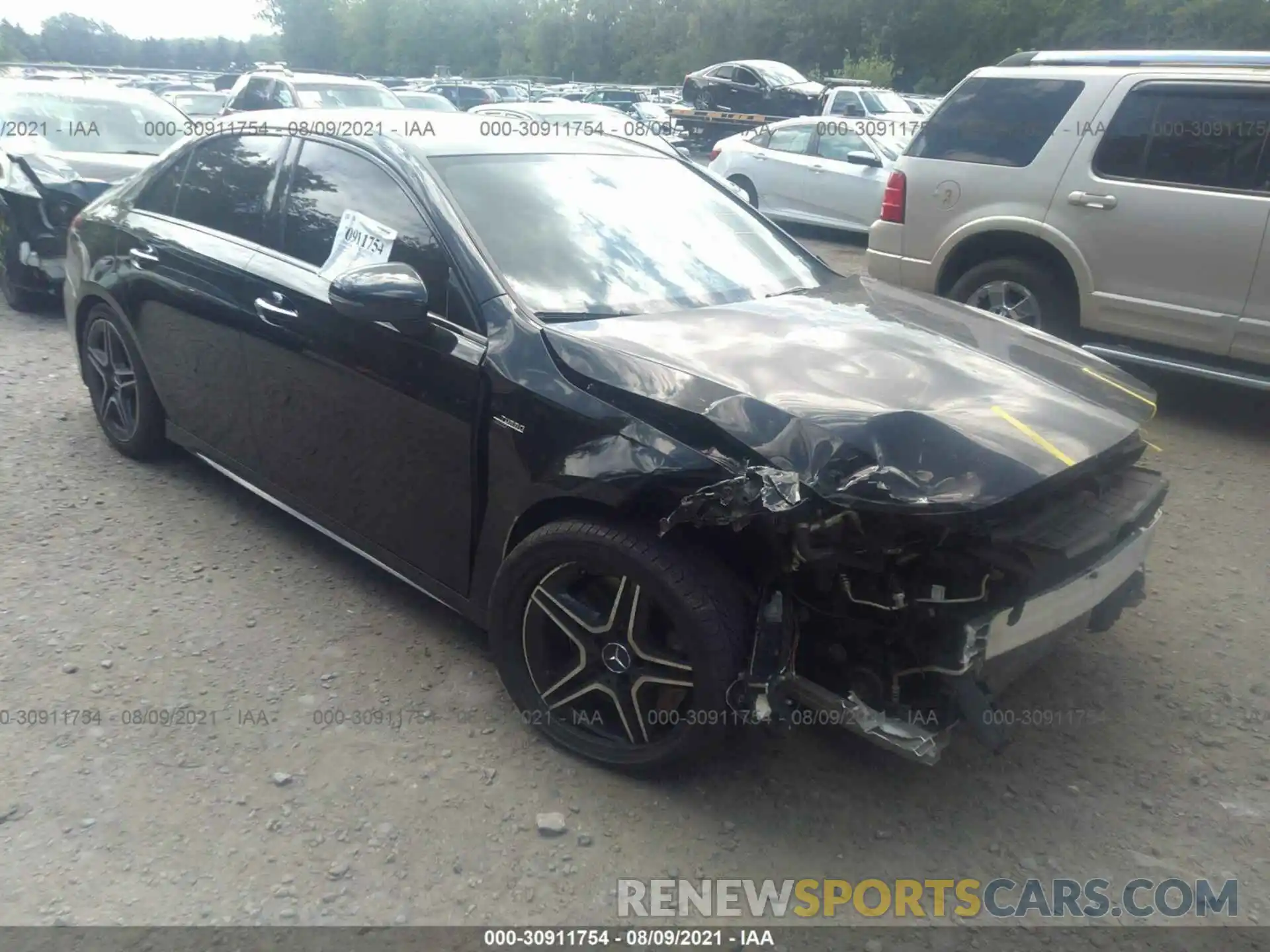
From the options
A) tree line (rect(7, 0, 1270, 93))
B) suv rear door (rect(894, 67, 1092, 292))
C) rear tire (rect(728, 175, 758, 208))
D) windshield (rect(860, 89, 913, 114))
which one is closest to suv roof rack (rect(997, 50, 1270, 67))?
suv rear door (rect(894, 67, 1092, 292))

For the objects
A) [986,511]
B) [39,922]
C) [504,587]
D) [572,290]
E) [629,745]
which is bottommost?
[39,922]

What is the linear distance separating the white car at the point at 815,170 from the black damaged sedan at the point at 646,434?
8.52 metres

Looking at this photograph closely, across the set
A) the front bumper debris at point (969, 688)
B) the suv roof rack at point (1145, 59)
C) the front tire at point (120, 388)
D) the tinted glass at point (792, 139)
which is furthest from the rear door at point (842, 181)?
the front bumper debris at point (969, 688)

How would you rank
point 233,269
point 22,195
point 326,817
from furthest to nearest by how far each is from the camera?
point 22,195 → point 233,269 → point 326,817

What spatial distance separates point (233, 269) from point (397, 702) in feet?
5.85

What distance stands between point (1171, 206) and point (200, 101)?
1881 cm

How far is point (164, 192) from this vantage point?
459 cm

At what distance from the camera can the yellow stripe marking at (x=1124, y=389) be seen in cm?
328

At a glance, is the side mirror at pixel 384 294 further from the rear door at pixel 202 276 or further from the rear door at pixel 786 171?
the rear door at pixel 786 171

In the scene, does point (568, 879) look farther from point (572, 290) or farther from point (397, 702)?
point (572, 290)

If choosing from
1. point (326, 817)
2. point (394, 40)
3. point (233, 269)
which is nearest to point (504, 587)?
point (326, 817)

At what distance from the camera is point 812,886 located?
264 cm

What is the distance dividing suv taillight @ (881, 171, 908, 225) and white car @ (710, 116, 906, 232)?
489 cm

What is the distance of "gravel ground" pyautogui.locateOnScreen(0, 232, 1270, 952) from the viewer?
2627 mm
